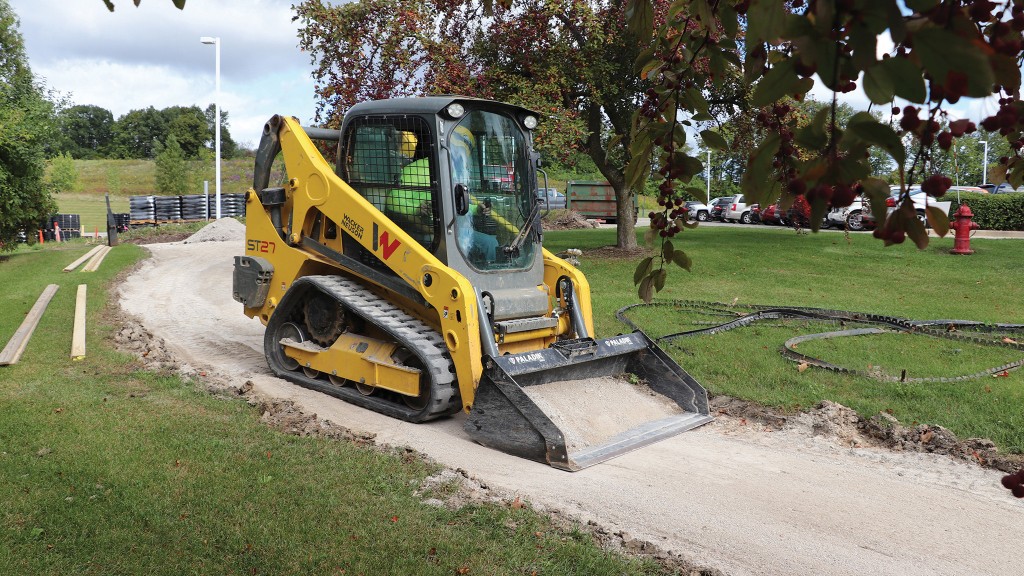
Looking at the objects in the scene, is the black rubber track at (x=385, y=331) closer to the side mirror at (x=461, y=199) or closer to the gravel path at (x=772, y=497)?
the gravel path at (x=772, y=497)

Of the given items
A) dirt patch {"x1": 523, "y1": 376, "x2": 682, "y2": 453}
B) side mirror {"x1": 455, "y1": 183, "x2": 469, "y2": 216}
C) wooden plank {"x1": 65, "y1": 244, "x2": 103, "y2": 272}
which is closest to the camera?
dirt patch {"x1": 523, "y1": 376, "x2": 682, "y2": 453}

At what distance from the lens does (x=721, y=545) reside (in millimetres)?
4855

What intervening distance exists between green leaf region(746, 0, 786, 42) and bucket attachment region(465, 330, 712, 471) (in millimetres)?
5104

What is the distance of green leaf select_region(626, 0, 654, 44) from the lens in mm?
2346

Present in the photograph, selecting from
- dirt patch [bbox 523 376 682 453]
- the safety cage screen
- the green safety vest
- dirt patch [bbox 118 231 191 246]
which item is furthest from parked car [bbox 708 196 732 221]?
the green safety vest

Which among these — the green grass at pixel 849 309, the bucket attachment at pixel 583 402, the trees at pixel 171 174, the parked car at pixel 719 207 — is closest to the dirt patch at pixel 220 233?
the green grass at pixel 849 309

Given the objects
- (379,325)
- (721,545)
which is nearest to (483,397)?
(379,325)

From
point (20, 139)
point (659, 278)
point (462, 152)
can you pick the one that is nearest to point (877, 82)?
point (659, 278)

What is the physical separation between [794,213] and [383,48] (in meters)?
14.1

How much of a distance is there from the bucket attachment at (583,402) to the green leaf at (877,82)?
5191mm

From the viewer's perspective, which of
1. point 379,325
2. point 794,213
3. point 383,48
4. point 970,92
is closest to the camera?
point 970,92

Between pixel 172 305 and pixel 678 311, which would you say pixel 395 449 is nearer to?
pixel 678 311

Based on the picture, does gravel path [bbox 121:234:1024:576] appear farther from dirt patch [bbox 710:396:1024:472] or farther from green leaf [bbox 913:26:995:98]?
green leaf [bbox 913:26:995:98]

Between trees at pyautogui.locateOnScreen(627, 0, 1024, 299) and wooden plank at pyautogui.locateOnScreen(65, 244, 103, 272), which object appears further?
wooden plank at pyautogui.locateOnScreen(65, 244, 103, 272)
